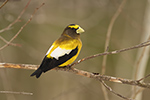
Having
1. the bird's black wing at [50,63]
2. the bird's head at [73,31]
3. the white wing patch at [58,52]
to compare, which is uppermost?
the bird's head at [73,31]

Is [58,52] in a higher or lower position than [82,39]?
lower

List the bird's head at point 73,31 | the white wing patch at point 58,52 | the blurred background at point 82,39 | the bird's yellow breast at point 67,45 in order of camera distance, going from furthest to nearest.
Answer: the blurred background at point 82,39 → the bird's head at point 73,31 → the bird's yellow breast at point 67,45 → the white wing patch at point 58,52

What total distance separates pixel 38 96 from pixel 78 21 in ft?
9.01

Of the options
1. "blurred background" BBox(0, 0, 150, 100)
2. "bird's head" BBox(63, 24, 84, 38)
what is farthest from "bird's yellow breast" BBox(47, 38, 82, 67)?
"blurred background" BBox(0, 0, 150, 100)

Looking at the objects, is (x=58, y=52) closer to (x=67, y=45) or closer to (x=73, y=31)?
(x=67, y=45)

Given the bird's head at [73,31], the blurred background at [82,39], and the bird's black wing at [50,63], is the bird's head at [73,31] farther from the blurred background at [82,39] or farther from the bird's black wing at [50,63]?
the blurred background at [82,39]

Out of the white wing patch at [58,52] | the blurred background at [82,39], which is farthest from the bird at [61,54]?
the blurred background at [82,39]

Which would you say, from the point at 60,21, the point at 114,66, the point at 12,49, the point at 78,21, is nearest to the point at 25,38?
the point at 12,49

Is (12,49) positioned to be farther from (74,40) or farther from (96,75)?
(96,75)

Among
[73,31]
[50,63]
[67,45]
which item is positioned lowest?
[50,63]

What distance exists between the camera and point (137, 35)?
736cm

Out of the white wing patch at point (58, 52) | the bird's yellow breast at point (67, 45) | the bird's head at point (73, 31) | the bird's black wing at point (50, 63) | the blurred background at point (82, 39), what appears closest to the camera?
the bird's black wing at point (50, 63)

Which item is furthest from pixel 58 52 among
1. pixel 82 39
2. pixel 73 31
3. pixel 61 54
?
pixel 82 39

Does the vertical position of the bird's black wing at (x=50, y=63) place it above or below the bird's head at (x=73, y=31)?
below
